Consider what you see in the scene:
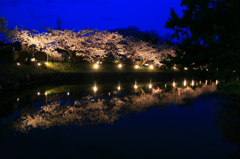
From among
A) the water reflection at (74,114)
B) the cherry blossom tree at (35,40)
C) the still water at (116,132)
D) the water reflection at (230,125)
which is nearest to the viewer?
the still water at (116,132)

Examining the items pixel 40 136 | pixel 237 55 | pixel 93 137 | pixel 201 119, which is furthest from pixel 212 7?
pixel 40 136

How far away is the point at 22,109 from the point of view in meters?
8.88

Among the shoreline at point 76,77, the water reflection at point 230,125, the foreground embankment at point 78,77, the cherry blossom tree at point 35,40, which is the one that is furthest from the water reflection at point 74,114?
the cherry blossom tree at point 35,40

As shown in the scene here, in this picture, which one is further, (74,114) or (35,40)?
(35,40)

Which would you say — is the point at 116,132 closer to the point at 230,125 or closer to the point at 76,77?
the point at 230,125

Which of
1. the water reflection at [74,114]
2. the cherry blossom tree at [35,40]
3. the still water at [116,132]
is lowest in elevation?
the still water at [116,132]

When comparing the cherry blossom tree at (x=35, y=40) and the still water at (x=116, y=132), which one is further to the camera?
the cherry blossom tree at (x=35, y=40)

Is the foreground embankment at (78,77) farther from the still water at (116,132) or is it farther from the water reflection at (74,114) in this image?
the water reflection at (74,114)

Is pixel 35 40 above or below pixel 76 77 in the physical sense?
above

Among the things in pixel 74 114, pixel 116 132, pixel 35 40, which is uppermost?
pixel 35 40

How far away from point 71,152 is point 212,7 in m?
7.09

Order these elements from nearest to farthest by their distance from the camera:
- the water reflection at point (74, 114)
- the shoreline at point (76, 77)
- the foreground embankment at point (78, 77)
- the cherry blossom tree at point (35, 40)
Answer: the water reflection at point (74, 114) → the shoreline at point (76, 77) → the foreground embankment at point (78, 77) → the cherry blossom tree at point (35, 40)

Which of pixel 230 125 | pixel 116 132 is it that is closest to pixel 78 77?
pixel 116 132

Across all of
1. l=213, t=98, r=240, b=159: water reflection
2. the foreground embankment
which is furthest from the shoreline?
l=213, t=98, r=240, b=159: water reflection
